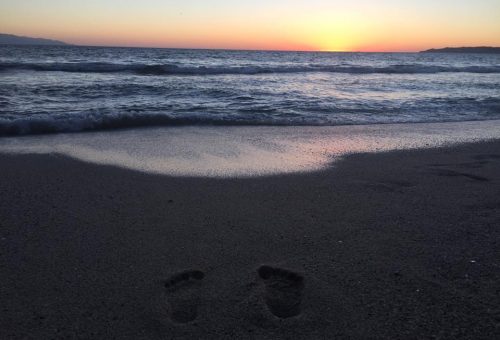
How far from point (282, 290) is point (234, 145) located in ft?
13.9

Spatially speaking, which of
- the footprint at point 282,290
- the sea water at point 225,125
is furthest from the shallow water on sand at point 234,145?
the footprint at point 282,290

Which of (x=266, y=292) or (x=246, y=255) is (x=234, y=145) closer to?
(x=246, y=255)

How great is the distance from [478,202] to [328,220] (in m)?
1.76

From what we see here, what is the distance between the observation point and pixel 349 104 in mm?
11656

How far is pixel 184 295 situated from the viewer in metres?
2.59

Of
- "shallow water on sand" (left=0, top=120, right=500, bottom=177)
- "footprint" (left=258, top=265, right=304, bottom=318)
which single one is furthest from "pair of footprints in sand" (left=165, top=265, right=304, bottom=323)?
"shallow water on sand" (left=0, top=120, right=500, bottom=177)

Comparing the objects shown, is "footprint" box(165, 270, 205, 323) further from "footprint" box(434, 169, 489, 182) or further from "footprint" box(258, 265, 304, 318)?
"footprint" box(434, 169, 489, 182)

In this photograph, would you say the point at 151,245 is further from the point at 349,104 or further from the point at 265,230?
the point at 349,104

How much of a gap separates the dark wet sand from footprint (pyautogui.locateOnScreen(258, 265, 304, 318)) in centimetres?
2

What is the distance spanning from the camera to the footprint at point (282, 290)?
245cm

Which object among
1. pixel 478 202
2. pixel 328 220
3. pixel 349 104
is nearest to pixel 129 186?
pixel 328 220

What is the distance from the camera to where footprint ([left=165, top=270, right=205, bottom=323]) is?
2395 millimetres

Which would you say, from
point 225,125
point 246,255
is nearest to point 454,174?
point 246,255

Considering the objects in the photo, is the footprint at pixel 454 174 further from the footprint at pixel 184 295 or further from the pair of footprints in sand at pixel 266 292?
the footprint at pixel 184 295
